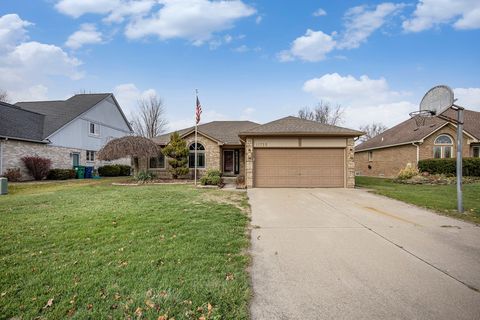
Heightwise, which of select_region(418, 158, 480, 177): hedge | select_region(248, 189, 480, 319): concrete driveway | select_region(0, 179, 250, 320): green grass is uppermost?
select_region(418, 158, 480, 177): hedge

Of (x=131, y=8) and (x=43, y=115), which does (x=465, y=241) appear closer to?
(x=131, y=8)

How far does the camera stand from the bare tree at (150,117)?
120 ft

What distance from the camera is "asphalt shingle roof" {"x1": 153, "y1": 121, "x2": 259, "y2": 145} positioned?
17250mm

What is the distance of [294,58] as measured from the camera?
1672cm

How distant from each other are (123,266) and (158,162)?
1513cm

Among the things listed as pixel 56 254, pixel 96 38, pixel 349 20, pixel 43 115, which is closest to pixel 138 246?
pixel 56 254

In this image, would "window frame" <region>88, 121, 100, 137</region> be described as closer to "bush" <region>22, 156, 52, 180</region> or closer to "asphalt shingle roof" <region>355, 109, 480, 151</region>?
"bush" <region>22, 156, 52, 180</region>

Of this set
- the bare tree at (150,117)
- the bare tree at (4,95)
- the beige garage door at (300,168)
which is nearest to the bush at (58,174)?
the beige garage door at (300,168)

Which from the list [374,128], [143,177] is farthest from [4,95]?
[374,128]

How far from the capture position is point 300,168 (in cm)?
1322

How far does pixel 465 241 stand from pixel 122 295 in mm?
5844

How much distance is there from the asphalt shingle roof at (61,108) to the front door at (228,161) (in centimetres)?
1374

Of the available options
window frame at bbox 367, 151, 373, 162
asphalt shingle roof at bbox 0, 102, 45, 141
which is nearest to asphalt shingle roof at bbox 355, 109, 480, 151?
window frame at bbox 367, 151, 373, 162

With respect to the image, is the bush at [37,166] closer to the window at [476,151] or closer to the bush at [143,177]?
the bush at [143,177]
